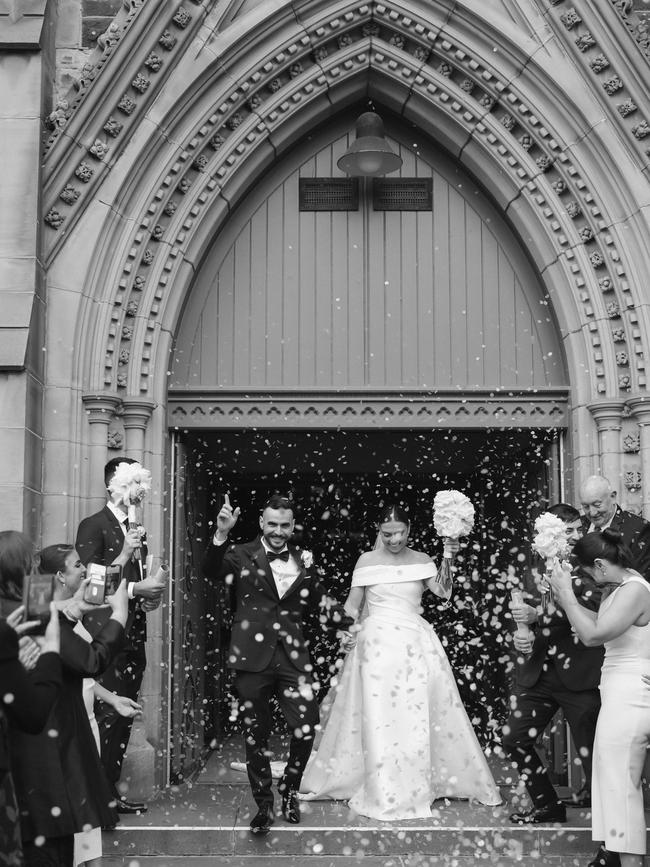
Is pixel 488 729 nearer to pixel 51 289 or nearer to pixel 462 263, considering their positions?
pixel 462 263

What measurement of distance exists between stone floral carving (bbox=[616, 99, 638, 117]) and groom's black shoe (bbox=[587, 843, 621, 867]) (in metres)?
5.33

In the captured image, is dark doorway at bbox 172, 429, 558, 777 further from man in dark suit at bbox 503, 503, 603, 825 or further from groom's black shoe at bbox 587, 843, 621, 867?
groom's black shoe at bbox 587, 843, 621, 867

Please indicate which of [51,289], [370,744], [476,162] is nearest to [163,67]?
[51,289]

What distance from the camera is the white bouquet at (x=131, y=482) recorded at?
23.5 feet

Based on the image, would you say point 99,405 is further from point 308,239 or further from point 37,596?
point 37,596

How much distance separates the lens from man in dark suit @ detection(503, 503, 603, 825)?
277 inches

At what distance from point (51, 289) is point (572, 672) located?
465 centimetres

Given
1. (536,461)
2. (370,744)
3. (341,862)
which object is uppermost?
(536,461)

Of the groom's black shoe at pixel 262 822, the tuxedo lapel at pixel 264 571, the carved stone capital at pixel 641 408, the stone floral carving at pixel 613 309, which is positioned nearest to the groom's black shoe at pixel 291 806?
the groom's black shoe at pixel 262 822

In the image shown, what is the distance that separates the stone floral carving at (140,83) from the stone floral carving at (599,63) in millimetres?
3425

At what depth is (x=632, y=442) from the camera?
8.41 metres

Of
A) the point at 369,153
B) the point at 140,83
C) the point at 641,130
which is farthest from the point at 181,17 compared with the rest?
the point at 641,130

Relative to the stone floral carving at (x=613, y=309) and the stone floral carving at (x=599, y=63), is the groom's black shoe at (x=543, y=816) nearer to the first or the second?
the stone floral carving at (x=613, y=309)

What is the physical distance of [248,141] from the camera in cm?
890
